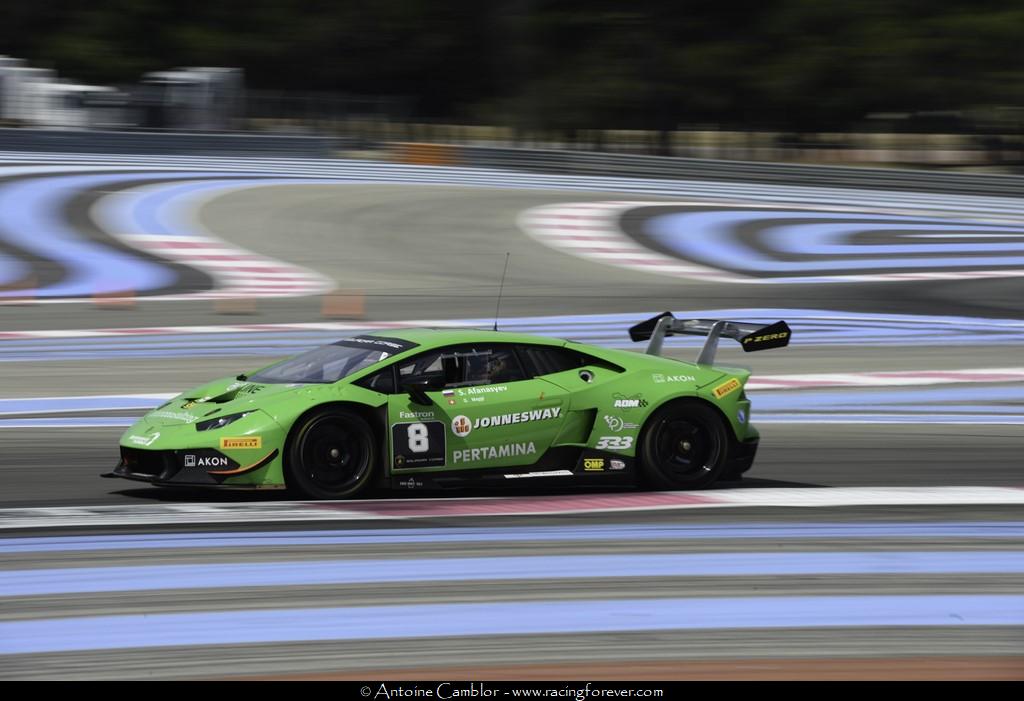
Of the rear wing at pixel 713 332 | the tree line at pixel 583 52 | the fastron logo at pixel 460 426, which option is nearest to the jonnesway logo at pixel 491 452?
the fastron logo at pixel 460 426

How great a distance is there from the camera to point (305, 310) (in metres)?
19.7

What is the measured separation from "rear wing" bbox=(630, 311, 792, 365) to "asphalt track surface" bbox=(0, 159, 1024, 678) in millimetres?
1018

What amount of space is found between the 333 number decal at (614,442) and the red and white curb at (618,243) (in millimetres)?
13873

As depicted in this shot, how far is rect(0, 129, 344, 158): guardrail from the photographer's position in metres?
34.6

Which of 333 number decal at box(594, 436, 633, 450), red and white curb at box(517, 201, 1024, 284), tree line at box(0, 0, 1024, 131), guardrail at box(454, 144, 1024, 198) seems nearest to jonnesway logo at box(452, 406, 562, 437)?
333 number decal at box(594, 436, 633, 450)

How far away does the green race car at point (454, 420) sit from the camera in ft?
28.6

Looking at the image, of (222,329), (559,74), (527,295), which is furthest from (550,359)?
(559,74)

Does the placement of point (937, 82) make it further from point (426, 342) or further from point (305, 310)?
point (426, 342)

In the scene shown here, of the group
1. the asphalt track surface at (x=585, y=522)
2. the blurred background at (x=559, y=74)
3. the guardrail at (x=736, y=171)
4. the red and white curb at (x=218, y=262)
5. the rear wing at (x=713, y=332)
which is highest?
the blurred background at (x=559, y=74)

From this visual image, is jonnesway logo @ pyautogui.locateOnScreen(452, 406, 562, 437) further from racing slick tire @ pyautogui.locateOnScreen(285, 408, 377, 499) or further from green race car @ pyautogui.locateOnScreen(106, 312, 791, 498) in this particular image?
racing slick tire @ pyautogui.locateOnScreen(285, 408, 377, 499)

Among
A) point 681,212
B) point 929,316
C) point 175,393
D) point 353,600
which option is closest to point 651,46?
point 681,212

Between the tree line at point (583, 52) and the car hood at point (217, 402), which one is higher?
the tree line at point (583, 52)

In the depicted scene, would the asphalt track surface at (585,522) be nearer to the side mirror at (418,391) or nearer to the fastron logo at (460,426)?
the fastron logo at (460,426)

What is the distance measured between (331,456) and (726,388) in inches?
109
